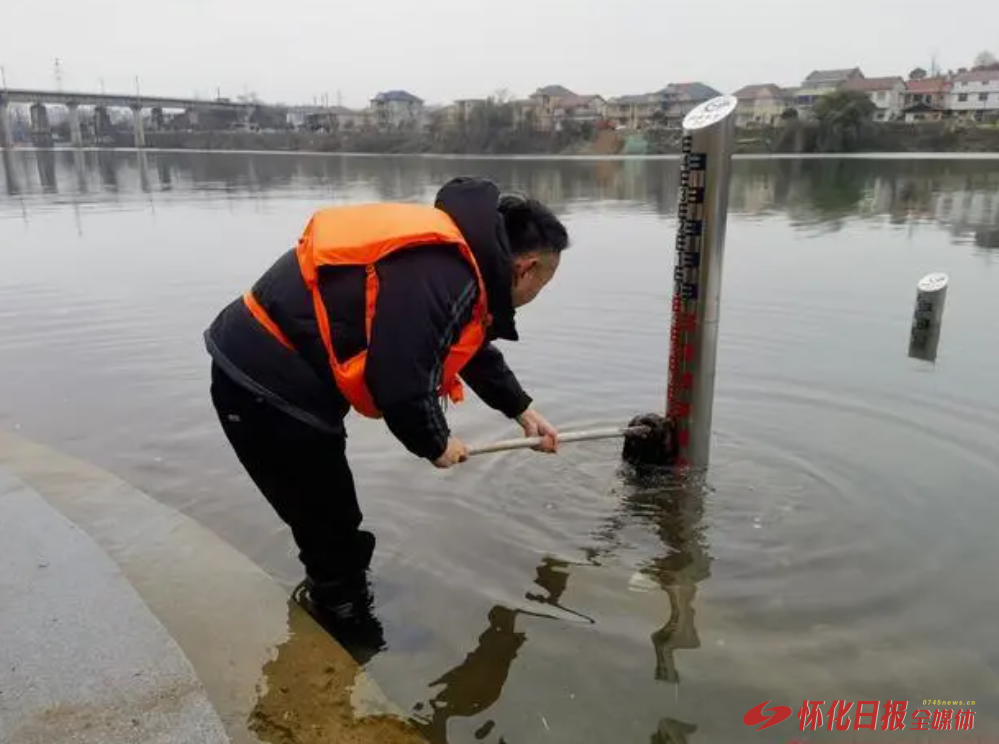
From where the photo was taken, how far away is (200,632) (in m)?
3.05

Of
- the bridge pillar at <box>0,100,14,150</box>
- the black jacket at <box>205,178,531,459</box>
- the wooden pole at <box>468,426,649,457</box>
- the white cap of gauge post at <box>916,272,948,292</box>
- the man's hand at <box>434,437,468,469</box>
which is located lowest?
the wooden pole at <box>468,426,649,457</box>

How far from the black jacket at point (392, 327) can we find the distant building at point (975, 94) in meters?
104

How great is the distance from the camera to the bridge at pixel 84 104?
100 metres

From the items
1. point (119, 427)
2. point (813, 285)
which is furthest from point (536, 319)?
point (119, 427)

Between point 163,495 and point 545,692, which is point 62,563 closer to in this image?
point 163,495

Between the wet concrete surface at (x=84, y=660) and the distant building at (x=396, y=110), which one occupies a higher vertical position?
the distant building at (x=396, y=110)

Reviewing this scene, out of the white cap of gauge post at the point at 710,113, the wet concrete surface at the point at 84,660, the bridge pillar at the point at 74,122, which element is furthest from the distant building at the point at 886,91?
the wet concrete surface at the point at 84,660

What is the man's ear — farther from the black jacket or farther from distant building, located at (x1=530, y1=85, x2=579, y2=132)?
distant building, located at (x1=530, y1=85, x2=579, y2=132)

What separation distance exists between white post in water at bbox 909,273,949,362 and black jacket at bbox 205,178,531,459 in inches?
226

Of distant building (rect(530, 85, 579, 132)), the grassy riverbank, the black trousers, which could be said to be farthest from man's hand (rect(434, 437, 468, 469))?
distant building (rect(530, 85, 579, 132))

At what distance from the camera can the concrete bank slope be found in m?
2.47

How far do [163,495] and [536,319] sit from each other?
5.09 m

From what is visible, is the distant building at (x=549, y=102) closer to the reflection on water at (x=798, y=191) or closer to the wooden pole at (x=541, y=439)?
the reflection on water at (x=798, y=191)

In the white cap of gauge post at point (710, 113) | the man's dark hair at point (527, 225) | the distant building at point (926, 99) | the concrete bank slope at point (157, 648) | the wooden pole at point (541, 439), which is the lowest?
the concrete bank slope at point (157, 648)
